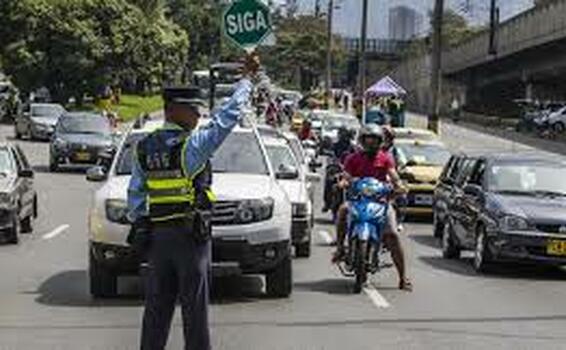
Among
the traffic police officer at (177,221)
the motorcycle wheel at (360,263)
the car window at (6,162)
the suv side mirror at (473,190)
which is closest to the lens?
the traffic police officer at (177,221)

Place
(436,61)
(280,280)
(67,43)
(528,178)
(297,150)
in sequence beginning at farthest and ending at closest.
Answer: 1. (67,43)
2. (436,61)
3. (297,150)
4. (528,178)
5. (280,280)

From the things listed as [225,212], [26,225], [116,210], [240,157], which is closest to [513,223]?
[240,157]

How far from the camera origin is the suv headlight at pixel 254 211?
13.3 metres

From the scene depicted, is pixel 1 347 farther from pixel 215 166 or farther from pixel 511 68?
pixel 511 68

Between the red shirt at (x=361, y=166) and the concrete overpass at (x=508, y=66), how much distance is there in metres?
50.2

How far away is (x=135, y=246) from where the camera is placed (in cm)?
827

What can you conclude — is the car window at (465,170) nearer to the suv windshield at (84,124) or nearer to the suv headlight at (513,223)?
the suv headlight at (513,223)

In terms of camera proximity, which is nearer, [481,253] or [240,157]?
[240,157]

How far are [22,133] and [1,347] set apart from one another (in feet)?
147

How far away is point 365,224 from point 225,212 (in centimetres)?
181

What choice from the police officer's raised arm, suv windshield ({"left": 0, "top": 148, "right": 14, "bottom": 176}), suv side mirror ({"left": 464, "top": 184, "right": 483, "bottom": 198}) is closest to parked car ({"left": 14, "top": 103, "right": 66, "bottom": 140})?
suv windshield ({"left": 0, "top": 148, "right": 14, "bottom": 176})

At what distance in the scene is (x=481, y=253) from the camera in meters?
17.2

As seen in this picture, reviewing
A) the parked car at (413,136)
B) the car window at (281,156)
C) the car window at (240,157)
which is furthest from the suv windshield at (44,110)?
the car window at (240,157)

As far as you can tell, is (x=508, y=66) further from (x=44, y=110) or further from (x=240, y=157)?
(x=240, y=157)
